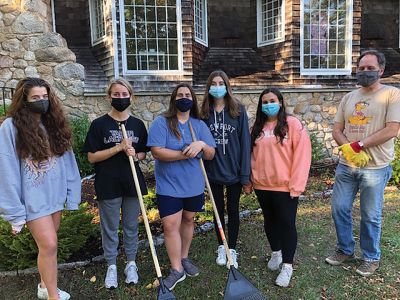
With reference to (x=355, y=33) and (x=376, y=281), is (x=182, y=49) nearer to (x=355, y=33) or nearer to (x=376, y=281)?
(x=355, y=33)

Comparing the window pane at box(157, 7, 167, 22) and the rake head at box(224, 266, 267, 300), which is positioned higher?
the window pane at box(157, 7, 167, 22)

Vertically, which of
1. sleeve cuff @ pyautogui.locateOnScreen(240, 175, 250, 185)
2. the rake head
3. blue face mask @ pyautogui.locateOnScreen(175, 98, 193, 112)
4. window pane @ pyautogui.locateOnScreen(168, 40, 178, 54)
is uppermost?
window pane @ pyautogui.locateOnScreen(168, 40, 178, 54)

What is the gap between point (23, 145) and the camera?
2.69 meters

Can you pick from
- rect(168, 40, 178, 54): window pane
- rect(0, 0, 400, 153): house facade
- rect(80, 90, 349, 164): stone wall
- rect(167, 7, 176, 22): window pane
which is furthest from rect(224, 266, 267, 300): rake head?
rect(167, 7, 176, 22): window pane

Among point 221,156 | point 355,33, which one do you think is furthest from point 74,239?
point 355,33

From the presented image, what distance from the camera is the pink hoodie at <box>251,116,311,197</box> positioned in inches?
130

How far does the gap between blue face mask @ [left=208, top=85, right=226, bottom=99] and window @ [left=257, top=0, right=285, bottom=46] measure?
651cm

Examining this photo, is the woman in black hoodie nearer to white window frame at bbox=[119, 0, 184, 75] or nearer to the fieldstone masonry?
the fieldstone masonry

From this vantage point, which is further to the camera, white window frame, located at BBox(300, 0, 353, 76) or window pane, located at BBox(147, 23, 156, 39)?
white window frame, located at BBox(300, 0, 353, 76)

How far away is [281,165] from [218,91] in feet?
2.95

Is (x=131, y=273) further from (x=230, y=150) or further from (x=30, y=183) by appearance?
(x=230, y=150)

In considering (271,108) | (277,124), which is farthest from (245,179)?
(271,108)

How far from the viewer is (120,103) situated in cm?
316

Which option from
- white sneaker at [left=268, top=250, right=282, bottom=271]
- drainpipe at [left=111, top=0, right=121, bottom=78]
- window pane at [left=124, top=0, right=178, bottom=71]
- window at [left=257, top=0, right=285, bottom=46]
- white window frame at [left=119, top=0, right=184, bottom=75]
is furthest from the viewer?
window at [left=257, top=0, right=285, bottom=46]
